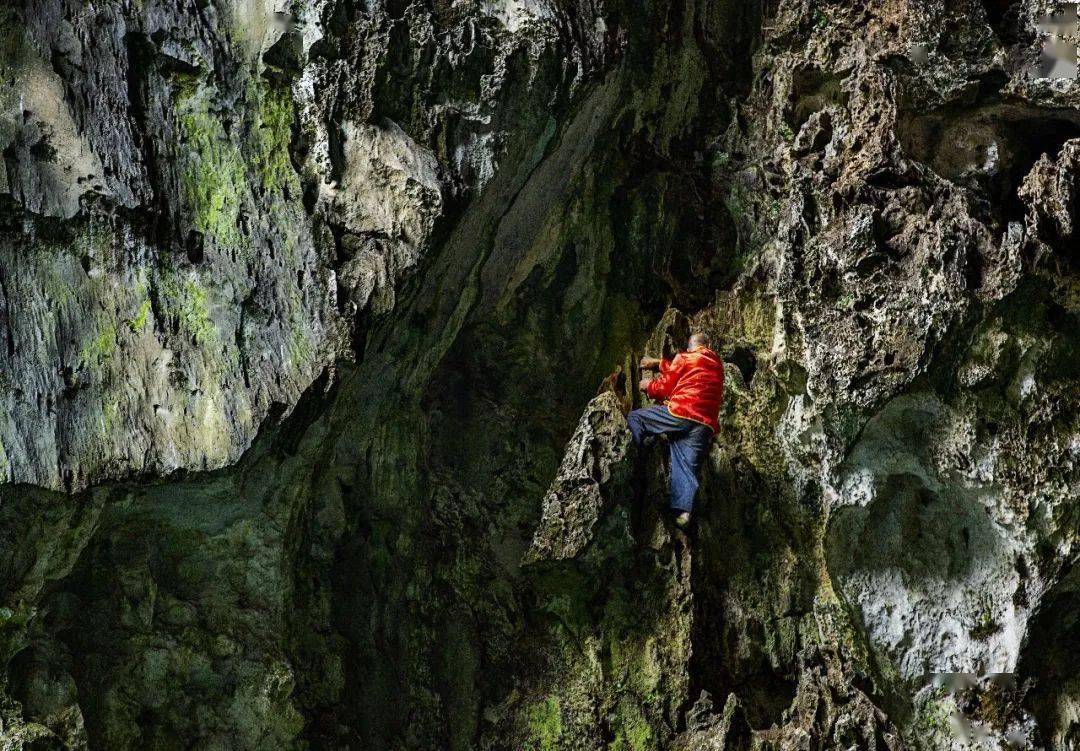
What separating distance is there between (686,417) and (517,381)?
1.57 m

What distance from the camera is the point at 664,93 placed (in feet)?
32.3

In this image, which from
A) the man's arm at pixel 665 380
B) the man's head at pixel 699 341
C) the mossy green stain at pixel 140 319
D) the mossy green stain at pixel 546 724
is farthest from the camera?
the man's head at pixel 699 341

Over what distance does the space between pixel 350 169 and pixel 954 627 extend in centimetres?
563

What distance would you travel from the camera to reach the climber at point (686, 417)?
8594 mm

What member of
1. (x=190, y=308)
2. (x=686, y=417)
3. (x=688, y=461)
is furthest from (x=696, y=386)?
(x=190, y=308)

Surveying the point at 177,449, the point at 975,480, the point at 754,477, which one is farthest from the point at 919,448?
the point at 177,449

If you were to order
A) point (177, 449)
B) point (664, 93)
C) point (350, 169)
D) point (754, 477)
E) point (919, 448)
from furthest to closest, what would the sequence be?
point (664, 93)
point (754, 477)
point (919, 448)
point (350, 169)
point (177, 449)

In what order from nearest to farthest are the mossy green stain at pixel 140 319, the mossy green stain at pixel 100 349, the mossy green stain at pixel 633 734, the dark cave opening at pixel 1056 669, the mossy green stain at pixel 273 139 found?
the mossy green stain at pixel 100 349 < the mossy green stain at pixel 140 319 < the mossy green stain at pixel 273 139 < the mossy green stain at pixel 633 734 < the dark cave opening at pixel 1056 669

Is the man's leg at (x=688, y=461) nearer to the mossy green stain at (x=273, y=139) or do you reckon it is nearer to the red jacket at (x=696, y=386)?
the red jacket at (x=696, y=386)

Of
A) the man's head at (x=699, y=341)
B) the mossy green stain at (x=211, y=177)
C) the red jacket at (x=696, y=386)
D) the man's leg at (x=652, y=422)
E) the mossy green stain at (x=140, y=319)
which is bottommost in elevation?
the man's leg at (x=652, y=422)

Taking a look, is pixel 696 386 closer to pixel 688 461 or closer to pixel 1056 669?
pixel 688 461

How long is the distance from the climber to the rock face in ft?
0.62

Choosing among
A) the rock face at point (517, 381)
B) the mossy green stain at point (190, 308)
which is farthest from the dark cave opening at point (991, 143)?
the mossy green stain at point (190, 308)

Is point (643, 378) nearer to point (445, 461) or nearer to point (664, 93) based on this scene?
point (445, 461)
